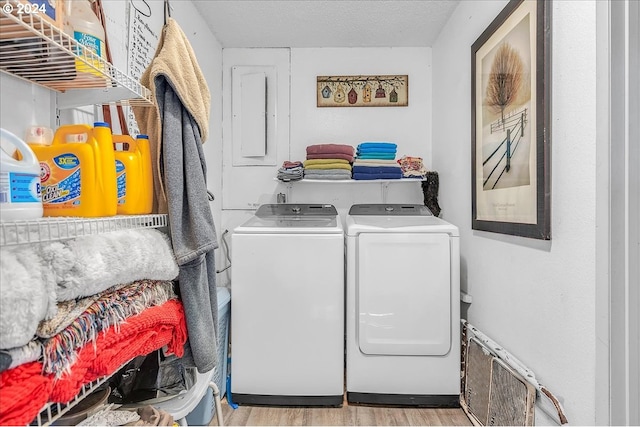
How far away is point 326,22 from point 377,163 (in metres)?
1.02

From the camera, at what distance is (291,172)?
8.96 ft

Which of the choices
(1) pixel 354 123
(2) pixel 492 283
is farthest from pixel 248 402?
(1) pixel 354 123

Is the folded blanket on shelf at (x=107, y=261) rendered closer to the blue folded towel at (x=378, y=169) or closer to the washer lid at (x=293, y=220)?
the washer lid at (x=293, y=220)

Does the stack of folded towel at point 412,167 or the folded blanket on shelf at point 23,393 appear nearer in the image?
the folded blanket on shelf at point 23,393

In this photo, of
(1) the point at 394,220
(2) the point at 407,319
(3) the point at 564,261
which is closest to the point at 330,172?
(1) the point at 394,220

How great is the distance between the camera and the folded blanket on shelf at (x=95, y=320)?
2.26ft

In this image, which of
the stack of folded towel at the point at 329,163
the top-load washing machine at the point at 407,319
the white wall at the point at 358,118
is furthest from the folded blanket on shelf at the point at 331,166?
the top-load washing machine at the point at 407,319

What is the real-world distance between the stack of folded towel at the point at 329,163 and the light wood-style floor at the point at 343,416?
1499 millimetres

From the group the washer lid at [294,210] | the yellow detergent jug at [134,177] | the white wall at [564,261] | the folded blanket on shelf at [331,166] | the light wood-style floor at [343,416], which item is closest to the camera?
the yellow detergent jug at [134,177]

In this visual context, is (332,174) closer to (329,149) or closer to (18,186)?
(329,149)

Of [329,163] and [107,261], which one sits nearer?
[107,261]

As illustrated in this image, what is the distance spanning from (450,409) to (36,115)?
7.73 feet

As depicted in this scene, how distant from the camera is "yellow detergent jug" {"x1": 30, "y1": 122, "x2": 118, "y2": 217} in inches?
34.6

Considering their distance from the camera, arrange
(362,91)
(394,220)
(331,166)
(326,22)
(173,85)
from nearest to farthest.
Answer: (173,85) < (394,220) < (326,22) < (331,166) < (362,91)
